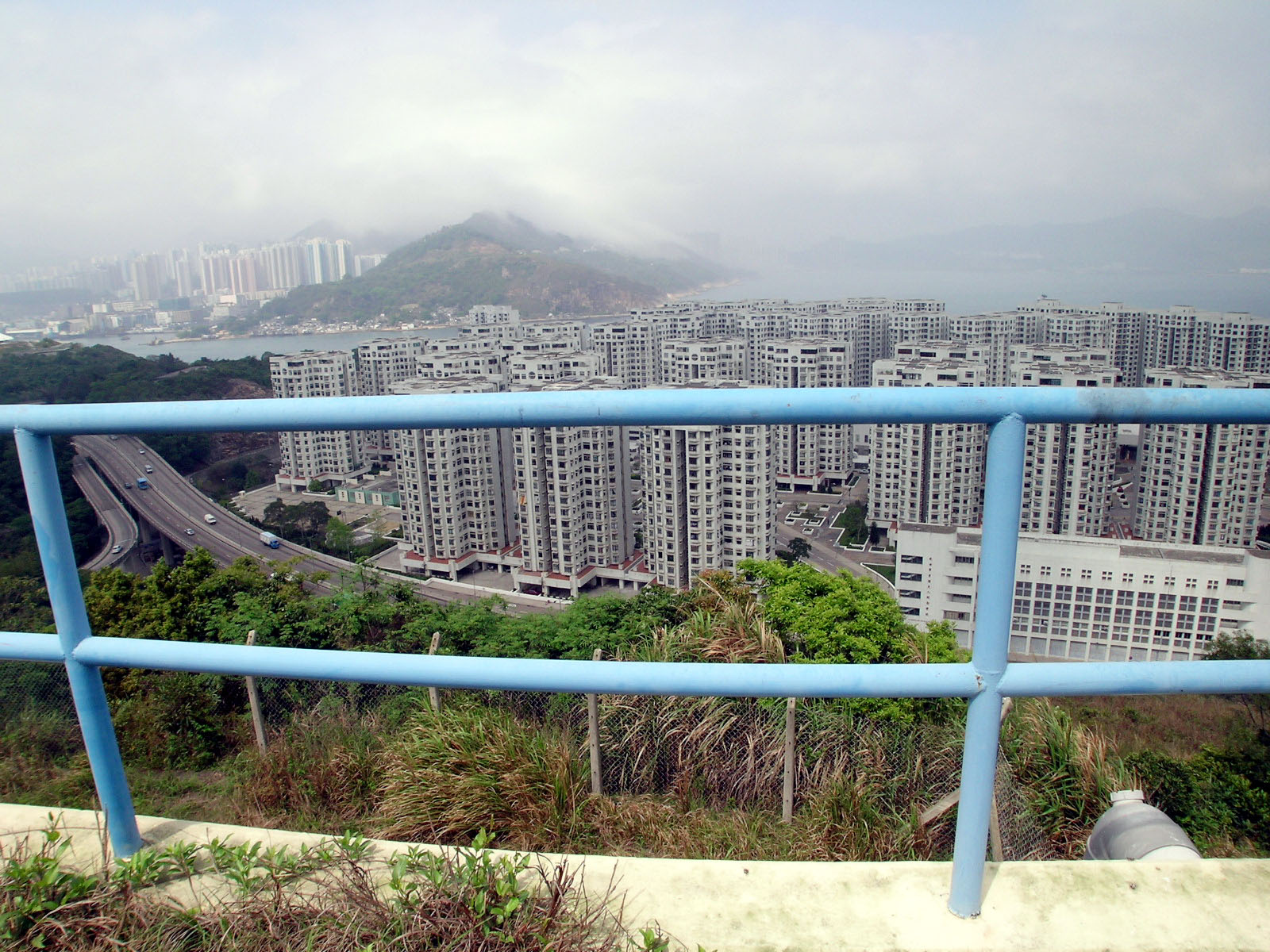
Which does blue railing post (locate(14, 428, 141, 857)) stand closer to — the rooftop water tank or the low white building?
the rooftop water tank

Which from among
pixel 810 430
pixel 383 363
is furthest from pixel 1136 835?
pixel 383 363

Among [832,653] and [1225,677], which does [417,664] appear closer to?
[1225,677]

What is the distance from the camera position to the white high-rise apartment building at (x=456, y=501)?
1772 cm

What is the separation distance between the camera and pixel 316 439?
20.0 m

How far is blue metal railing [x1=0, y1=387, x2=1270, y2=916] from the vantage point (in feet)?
2.10

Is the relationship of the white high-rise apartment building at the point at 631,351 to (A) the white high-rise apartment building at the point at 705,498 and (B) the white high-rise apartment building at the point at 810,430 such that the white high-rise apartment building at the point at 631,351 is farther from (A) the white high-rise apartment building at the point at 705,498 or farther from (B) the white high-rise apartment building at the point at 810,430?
(A) the white high-rise apartment building at the point at 705,498

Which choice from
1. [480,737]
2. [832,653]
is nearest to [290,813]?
[480,737]

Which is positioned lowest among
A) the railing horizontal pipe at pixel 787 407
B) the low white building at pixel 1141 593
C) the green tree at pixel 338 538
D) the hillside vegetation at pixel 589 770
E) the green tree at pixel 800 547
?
the green tree at pixel 800 547

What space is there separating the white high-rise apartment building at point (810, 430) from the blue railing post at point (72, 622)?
2287 centimetres

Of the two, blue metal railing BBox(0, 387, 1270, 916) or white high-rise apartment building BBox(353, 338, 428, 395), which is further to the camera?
white high-rise apartment building BBox(353, 338, 428, 395)

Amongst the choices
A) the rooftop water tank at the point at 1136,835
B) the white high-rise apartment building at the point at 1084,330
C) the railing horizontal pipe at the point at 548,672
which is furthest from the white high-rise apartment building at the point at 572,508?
the white high-rise apartment building at the point at 1084,330

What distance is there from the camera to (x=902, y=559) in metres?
9.62

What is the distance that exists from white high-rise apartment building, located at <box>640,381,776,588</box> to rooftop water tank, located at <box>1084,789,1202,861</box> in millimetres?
14003

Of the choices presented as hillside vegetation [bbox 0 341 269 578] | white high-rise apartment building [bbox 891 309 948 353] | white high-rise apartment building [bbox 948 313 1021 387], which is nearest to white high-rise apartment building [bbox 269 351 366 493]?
hillside vegetation [bbox 0 341 269 578]
